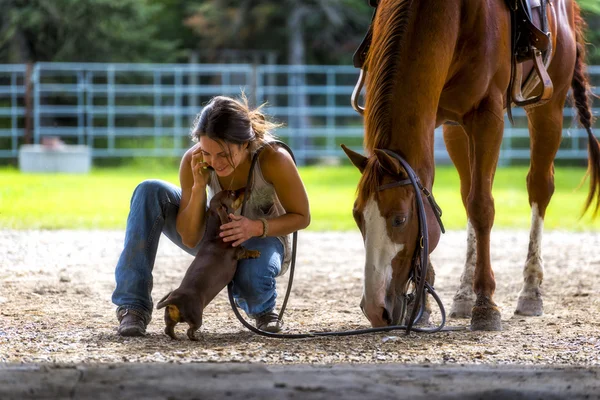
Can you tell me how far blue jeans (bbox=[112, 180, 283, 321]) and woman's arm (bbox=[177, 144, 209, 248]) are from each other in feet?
0.29

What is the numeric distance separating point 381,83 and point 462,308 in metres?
1.46

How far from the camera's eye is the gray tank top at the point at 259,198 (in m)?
4.03

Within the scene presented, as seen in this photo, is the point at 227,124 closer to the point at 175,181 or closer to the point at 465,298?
the point at 465,298

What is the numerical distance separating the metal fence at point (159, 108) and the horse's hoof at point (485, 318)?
12901 millimetres

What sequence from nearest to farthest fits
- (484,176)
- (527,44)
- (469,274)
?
(484,176) → (527,44) → (469,274)

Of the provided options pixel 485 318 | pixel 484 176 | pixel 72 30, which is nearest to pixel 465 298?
pixel 485 318

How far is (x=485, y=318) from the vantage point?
4250 mm

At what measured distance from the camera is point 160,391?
8.36 feet

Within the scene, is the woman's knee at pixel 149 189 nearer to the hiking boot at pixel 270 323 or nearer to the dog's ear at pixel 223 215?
the dog's ear at pixel 223 215

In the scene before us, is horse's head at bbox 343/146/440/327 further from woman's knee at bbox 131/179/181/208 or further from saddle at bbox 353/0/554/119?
saddle at bbox 353/0/554/119

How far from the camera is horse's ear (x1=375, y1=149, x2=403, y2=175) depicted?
3.67 meters

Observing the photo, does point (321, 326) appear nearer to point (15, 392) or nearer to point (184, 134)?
point (15, 392)

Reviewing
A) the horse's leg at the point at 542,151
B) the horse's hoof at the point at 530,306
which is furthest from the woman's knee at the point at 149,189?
the horse's leg at the point at 542,151

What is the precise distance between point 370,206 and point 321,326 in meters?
0.83
